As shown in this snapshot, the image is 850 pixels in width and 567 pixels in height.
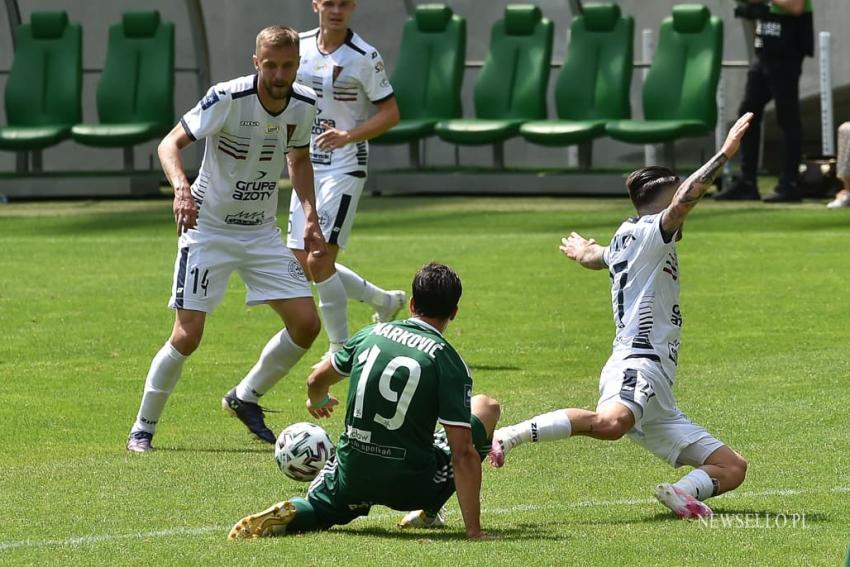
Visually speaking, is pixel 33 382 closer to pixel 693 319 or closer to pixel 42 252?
pixel 693 319

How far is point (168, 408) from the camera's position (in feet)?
30.5

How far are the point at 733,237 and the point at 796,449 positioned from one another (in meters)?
9.34

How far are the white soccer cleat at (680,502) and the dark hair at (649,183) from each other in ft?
4.15

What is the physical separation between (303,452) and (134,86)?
17.6 meters

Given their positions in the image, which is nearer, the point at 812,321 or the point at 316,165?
the point at 316,165

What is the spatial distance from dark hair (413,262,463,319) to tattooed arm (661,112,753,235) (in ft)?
3.61

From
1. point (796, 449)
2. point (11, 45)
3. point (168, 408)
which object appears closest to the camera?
point (796, 449)

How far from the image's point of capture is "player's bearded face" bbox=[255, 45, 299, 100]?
7.81m

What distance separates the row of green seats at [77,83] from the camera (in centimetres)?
2314

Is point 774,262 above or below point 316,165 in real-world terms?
below

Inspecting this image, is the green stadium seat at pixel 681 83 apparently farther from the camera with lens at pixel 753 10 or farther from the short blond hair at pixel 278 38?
the short blond hair at pixel 278 38

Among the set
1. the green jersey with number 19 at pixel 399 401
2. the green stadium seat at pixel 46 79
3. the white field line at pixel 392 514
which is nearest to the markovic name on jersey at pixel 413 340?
the green jersey with number 19 at pixel 399 401

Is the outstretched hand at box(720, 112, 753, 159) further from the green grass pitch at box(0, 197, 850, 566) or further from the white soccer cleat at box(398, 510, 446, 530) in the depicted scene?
the white soccer cleat at box(398, 510, 446, 530)

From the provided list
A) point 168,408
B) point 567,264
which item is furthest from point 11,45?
point 168,408
